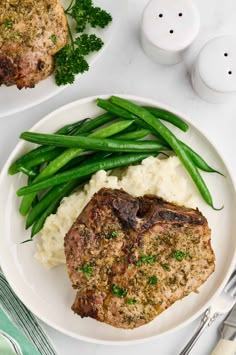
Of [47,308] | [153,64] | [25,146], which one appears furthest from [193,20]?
[47,308]

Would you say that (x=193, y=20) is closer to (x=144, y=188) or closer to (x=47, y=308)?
(x=144, y=188)

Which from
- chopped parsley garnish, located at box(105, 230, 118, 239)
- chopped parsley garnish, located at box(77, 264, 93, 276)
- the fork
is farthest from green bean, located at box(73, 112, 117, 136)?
the fork

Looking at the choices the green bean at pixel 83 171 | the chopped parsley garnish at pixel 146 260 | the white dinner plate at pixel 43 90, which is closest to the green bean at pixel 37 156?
the green bean at pixel 83 171

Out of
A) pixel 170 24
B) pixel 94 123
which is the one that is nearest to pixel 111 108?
pixel 94 123

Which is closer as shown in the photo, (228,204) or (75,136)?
(75,136)

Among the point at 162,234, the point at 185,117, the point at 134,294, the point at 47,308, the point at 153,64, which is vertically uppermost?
the point at 153,64

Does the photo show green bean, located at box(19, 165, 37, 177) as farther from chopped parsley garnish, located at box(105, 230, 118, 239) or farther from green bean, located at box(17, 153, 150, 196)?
chopped parsley garnish, located at box(105, 230, 118, 239)
